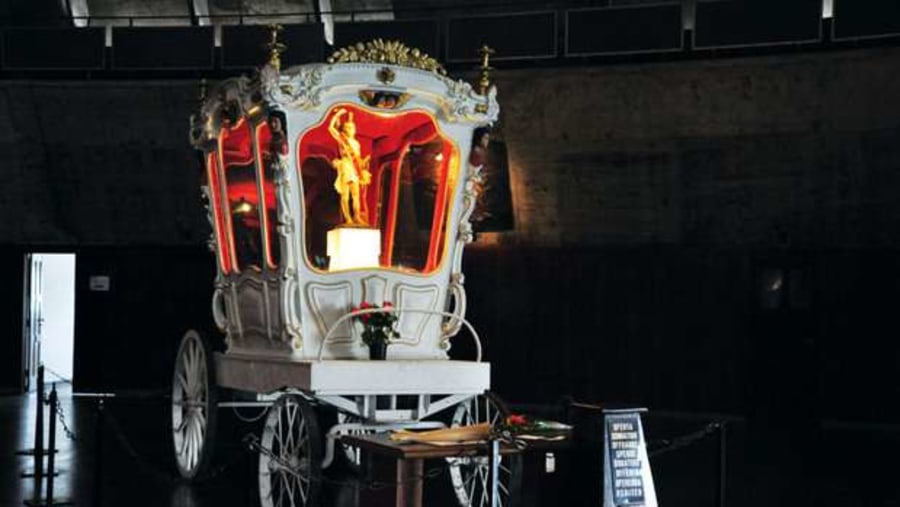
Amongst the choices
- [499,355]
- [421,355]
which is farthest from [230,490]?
[499,355]

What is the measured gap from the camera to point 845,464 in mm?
10625

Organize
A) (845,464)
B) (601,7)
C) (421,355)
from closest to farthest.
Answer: (421,355) → (845,464) → (601,7)

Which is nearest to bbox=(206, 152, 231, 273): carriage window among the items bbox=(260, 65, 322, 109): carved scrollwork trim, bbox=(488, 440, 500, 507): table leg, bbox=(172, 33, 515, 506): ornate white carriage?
bbox=(172, 33, 515, 506): ornate white carriage

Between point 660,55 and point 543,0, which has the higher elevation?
point 543,0

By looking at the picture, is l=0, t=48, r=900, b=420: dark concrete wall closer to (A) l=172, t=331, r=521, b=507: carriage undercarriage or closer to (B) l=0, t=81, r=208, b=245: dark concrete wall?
(B) l=0, t=81, r=208, b=245: dark concrete wall

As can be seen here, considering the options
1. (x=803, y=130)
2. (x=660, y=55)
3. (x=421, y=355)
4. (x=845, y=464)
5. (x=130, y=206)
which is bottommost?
(x=845, y=464)

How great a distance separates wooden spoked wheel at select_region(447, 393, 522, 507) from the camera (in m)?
6.73

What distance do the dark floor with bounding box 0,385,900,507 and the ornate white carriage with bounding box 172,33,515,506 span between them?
1.50 ft

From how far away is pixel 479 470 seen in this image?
742 cm

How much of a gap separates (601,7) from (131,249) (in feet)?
24.7

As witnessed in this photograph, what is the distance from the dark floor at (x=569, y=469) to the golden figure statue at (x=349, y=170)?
184 centimetres

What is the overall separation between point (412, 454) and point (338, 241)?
98.3 inches

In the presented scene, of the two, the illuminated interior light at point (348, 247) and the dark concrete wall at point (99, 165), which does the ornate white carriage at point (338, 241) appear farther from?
the dark concrete wall at point (99, 165)

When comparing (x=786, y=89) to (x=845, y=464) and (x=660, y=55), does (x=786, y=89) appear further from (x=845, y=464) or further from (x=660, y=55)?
(x=845, y=464)
